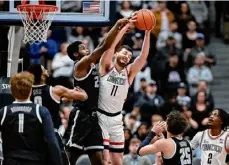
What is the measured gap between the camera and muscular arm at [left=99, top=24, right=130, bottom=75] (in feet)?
32.4

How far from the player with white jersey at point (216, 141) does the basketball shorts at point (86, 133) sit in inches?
52.1

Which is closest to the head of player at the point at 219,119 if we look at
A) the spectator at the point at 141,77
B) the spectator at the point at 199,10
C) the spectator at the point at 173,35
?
the spectator at the point at 141,77

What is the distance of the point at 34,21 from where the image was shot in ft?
35.1

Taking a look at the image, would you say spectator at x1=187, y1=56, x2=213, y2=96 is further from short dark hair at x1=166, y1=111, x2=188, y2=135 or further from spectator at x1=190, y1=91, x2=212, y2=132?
short dark hair at x1=166, y1=111, x2=188, y2=135

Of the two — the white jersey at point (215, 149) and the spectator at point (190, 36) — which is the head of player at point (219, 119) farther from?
the spectator at point (190, 36)

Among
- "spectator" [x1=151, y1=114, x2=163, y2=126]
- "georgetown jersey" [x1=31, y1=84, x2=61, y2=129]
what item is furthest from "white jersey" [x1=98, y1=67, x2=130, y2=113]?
"spectator" [x1=151, y1=114, x2=163, y2=126]

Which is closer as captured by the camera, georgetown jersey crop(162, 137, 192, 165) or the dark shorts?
the dark shorts

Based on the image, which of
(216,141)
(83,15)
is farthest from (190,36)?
(216,141)

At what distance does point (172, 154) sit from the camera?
30.0 feet

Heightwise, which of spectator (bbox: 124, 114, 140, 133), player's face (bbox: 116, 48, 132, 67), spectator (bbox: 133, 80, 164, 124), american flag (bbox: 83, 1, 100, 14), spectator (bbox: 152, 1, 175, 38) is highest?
american flag (bbox: 83, 1, 100, 14)

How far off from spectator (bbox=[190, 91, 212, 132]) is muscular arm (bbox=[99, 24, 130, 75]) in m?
5.43

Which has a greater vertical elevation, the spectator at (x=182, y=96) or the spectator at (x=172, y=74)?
the spectator at (x=172, y=74)

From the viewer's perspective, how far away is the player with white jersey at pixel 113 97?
1020 cm

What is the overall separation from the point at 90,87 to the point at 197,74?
23.7 feet
